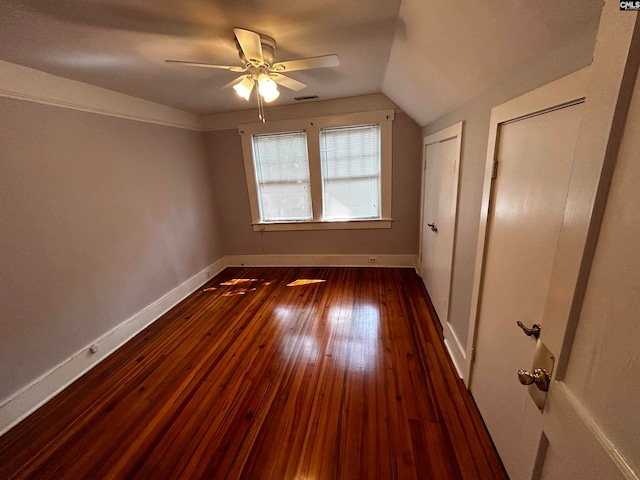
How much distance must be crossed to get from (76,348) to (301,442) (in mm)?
2016

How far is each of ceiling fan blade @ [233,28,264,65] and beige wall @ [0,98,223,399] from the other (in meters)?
1.68

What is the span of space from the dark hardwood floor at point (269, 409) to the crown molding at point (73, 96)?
2.17m

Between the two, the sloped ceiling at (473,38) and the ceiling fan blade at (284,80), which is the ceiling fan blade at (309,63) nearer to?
the ceiling fan blade at (284,80)

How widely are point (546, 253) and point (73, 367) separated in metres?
3.24

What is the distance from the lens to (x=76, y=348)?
7.01 feet

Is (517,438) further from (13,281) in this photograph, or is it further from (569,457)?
(13,281)

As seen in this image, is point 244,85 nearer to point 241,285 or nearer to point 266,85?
point 266,85

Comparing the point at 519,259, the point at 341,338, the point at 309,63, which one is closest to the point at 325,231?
the point at 341,338

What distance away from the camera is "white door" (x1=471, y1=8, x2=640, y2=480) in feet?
1.71

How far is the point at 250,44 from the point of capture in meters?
1.50

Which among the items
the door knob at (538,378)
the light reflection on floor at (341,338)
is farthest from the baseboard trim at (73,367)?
the door knob at (538,378)

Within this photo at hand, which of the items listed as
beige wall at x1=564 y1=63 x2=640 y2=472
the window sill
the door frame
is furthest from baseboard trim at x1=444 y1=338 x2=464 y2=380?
the window sill

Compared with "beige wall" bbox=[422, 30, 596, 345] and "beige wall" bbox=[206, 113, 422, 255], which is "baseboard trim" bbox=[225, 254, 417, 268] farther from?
"beige wall" bbox=[422, 30, 596, 345]

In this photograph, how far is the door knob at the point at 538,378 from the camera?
70 cm
